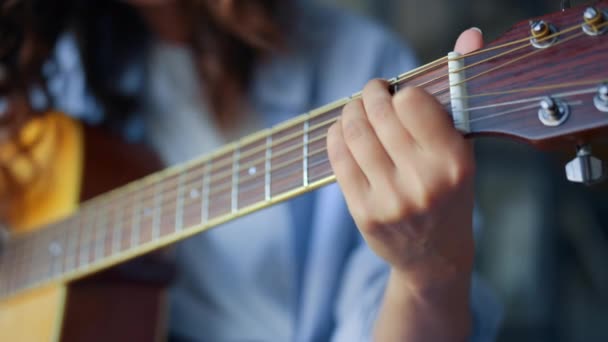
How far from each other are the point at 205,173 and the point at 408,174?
10.0 inches

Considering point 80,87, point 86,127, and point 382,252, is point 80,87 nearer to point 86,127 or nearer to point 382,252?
point 86,127

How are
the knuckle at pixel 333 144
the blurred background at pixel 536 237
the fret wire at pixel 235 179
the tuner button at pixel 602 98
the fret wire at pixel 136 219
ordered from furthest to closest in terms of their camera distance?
the blurred background at pixel 536 237
the fret wire at pixel 136 219
the fret wire at pixel 235 179
the knuckle at pixel 333 144
the tuner button at pixel 602 98

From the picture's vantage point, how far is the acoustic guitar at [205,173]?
0.37 m

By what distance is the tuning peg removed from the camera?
362 mm

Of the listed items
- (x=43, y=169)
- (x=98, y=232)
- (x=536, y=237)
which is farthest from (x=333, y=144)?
(x=536, y=237)

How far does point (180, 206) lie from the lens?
624 millimetres

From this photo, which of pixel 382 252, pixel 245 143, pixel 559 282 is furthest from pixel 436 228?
pixel 559 282

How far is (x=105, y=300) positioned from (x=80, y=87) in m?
0.31

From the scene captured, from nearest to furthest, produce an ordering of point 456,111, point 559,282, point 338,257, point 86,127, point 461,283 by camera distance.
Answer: point 456,111, point 461,283, point 338,257, point 86,127, point 559,282

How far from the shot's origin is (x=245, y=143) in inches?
22.3

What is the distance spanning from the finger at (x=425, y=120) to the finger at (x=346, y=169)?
0.17ft

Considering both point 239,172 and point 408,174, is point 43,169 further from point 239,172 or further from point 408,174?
point 408,174

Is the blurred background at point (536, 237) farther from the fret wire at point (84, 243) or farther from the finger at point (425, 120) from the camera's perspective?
the finger at point (425, 120)

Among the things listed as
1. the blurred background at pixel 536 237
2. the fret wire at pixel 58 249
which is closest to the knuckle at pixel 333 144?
the fret wire at pixel 58 249
